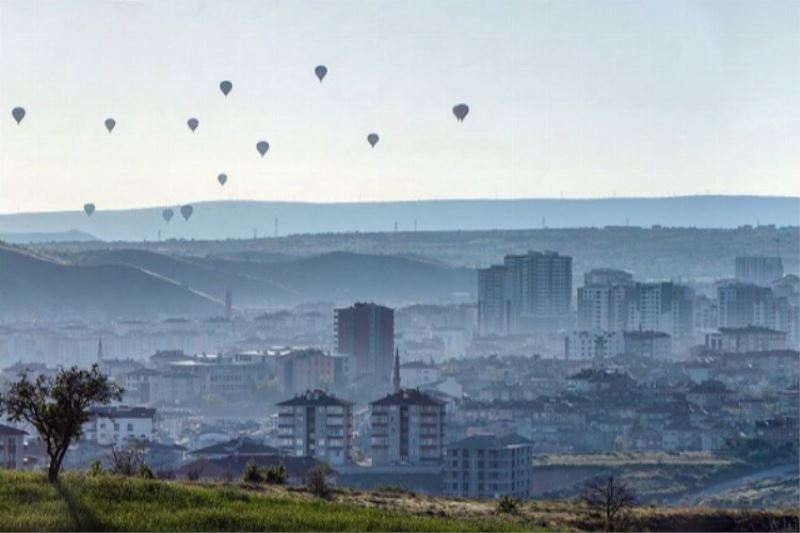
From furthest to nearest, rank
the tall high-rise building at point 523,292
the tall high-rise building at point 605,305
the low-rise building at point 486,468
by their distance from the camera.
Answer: the tall high-rise building at point 523,292 < the tall high-rise building at point 605,305 < the low-rise building at point 486,468

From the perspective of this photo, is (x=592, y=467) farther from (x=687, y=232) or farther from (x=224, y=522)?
(x=687, y=232)

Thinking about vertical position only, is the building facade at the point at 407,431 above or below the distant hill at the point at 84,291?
below

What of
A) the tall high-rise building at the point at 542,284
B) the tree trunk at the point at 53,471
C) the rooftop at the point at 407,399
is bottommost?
the tree trunk at the point at 53,471

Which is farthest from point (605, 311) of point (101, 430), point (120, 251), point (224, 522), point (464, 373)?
point (224, 522)

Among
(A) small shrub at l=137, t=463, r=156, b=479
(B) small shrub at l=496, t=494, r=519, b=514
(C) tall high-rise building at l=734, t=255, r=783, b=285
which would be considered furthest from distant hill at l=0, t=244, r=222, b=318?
(B) small shrub at l=496, t=494, r=519, b=514

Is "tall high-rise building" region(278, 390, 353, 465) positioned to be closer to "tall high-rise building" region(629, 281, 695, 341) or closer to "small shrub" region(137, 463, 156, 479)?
"small shrub" region(137, 463, 156, 479)

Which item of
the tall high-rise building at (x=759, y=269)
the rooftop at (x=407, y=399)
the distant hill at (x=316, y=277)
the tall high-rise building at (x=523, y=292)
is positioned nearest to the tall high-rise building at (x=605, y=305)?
the tall high-rise building at (x=523, y=292)

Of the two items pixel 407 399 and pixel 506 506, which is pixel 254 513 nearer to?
pixel 506 506

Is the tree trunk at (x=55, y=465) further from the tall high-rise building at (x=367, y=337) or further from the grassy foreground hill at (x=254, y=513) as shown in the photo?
the tall high-rise building at (x=367, y=337)
